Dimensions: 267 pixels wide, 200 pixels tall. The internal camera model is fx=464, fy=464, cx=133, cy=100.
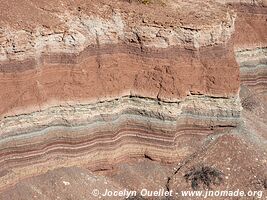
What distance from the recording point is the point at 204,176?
59.6ft

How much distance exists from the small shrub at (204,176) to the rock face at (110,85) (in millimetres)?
665

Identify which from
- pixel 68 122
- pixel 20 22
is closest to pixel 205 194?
pixel 68 122

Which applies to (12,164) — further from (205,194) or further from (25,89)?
(205,194)

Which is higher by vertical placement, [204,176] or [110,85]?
[110,85]

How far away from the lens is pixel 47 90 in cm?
1659

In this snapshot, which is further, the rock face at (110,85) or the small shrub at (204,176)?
the small shrub at (204,176)

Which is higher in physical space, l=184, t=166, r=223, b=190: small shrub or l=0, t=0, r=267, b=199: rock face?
l=0, t=0, r=267, b=199: rock face

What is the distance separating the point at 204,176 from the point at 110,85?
5112 mm

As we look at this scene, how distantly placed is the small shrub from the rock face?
2.18 ft

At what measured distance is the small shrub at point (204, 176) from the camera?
1797 centimetres

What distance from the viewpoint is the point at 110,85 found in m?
17.8

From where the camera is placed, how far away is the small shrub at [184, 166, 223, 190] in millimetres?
17969

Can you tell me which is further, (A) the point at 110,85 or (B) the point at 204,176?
(B) the point at 204,176

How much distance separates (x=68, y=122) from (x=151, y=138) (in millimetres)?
3528
